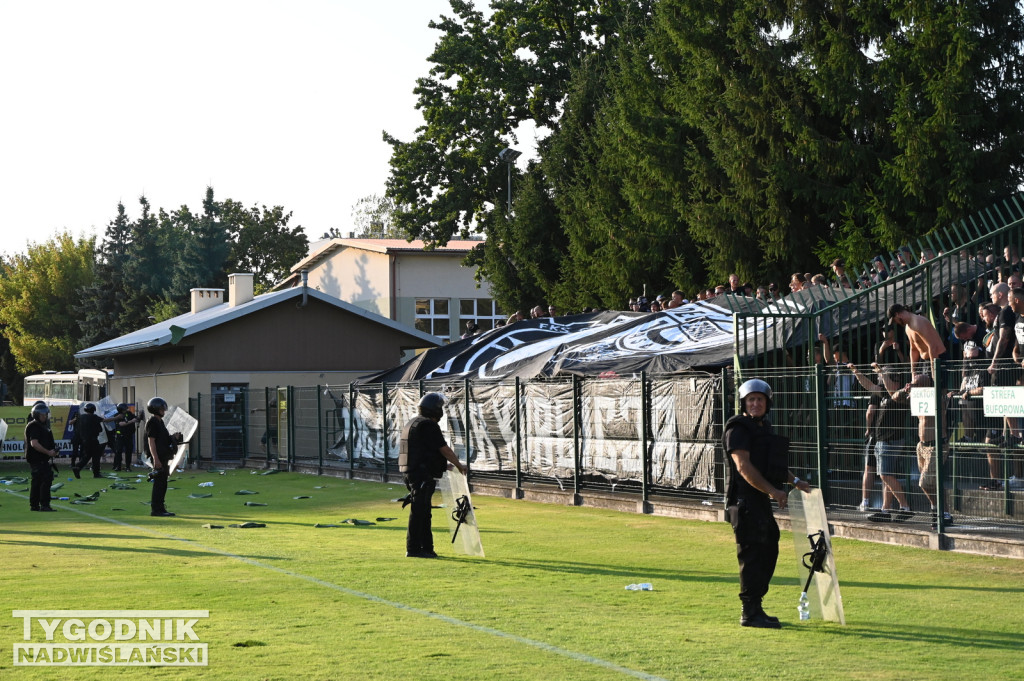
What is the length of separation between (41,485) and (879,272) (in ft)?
44.4

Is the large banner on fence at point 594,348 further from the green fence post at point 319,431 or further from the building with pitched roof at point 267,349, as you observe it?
the building with pitched roof at point 267,349

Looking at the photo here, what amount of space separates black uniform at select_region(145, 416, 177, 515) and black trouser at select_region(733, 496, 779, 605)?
12.4 metres

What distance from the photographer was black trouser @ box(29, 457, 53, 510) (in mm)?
21188

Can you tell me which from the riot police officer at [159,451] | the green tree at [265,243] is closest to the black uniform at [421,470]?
the riot police officer at [159,451]

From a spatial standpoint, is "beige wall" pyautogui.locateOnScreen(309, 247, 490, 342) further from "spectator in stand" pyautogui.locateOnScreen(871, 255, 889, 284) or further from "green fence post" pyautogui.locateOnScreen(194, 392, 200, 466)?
"spectator in stand" pyautogui.locateOnScreen(871, 255, 889, 284)

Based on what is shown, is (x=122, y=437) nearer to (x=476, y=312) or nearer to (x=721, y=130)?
(x=721, y=130)

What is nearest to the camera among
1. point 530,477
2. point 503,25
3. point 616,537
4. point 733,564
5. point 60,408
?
point 733,564

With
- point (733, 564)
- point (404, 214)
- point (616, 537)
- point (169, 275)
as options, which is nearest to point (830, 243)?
point (616, 537)

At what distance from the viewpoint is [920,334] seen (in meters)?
14.8

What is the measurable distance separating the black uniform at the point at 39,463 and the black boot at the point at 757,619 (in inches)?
556

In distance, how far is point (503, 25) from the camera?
48.4 meters

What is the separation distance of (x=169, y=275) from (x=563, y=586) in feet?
303

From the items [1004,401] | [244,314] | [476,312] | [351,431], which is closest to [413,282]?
[476,312]

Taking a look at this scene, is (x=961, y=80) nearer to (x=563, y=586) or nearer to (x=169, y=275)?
(x=563, y=586)
